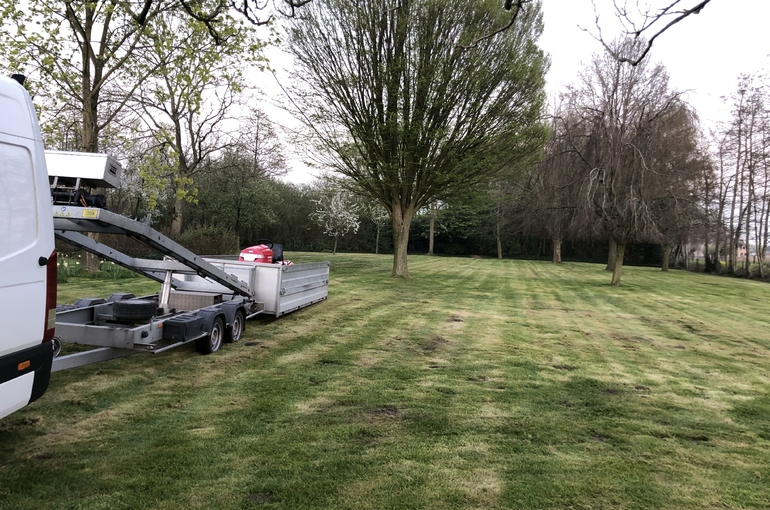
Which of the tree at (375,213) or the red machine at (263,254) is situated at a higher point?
the tree at (375,213)

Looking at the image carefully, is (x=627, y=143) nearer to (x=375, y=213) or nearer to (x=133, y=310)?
(x=133, y=310)

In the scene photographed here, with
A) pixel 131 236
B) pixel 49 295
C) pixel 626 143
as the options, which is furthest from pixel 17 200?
pixel 626 143

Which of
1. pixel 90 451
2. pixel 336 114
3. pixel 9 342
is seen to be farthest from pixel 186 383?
pixel 336 114

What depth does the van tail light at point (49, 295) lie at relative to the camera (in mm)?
3227

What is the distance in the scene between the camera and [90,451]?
11.5 ft

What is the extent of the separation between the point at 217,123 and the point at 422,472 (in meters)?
26.9

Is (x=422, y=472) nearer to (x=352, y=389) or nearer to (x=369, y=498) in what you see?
(x=369, y=498)

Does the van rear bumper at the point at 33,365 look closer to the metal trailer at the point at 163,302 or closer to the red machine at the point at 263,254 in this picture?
the metal trailer at the point at 163,302

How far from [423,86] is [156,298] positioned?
12.4 m

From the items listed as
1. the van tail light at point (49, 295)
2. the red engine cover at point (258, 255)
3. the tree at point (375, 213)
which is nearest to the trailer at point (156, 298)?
the van tail light at point (49, 295)

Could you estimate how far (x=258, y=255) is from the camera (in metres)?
9.98

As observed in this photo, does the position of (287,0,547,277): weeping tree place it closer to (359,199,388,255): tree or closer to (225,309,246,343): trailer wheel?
(225,309,246,343): trailer wheel

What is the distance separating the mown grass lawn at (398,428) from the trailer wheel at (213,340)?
13cm

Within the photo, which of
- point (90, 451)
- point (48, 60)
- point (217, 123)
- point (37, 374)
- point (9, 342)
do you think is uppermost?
point (217, 123)
